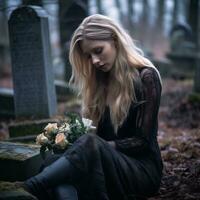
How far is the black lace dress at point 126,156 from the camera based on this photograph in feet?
13.0

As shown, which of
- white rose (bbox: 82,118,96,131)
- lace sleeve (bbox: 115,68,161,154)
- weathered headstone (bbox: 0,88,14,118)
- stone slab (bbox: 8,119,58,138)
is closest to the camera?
lace sleeve (bbox: 115,68,161,154)

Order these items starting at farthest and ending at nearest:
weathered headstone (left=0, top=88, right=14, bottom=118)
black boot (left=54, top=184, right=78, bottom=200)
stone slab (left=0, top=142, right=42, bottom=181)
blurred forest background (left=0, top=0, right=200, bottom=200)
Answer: weathered headstone (left=0, top=88, right=14, bottom=118)
blurred forest background (left=0, top=0, right=200, bottom=200)
stone slab (left=0, top=142, right=42, bottom=181)
black boot (left=54, top=184, right=78, bottom=200)

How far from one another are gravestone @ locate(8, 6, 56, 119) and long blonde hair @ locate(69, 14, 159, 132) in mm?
2619

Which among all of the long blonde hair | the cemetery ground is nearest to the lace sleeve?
the long blonde hair

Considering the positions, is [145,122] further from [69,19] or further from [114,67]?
[69,19]

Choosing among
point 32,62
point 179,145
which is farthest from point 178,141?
point 32,62

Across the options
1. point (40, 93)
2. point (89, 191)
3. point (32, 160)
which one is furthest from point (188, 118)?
point (89, 191)

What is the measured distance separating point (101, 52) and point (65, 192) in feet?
3.96

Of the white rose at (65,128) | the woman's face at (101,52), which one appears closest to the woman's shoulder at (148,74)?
the woman's face at (101,52)

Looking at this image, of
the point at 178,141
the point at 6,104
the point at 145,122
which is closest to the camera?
the point at 145,122

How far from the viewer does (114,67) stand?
4.41 metres

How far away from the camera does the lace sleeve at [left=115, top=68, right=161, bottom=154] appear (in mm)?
4199

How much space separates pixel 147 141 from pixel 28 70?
343 cm

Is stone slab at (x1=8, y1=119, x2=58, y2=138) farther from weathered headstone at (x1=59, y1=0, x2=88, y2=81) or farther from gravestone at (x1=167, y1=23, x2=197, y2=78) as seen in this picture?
gravestone at (x1=167, y1=23, x2=197, y2=78)
